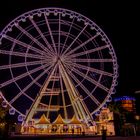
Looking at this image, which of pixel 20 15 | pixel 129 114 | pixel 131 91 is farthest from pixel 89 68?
pixel 131 91

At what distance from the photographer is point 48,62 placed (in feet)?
92.5

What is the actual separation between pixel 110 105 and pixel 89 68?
12.6m

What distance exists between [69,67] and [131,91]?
3263cm

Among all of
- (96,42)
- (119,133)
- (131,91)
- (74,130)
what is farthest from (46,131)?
(131,91)

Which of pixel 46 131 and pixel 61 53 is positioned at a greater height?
pixel 61 53

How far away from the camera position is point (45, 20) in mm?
29531

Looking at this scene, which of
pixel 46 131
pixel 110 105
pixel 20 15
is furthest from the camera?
pixel 110 105

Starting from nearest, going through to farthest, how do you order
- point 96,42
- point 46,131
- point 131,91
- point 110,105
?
point 96,42 < point 46,131 < point 110,105 < point 131,91

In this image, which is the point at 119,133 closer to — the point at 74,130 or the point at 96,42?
the point at 74,130

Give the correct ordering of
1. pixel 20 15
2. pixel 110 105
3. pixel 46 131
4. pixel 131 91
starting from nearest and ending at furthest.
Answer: pixel 20 15 → pixel 46 131 → pixel 110 105 → pixel 131 91

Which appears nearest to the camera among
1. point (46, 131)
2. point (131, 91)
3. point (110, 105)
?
point (46, 131)

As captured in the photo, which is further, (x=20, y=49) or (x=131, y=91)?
(x=131, y=91)

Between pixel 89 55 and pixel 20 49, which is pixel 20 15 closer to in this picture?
pixel 20 49

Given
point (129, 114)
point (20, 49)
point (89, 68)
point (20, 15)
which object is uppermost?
point (20, 15)
